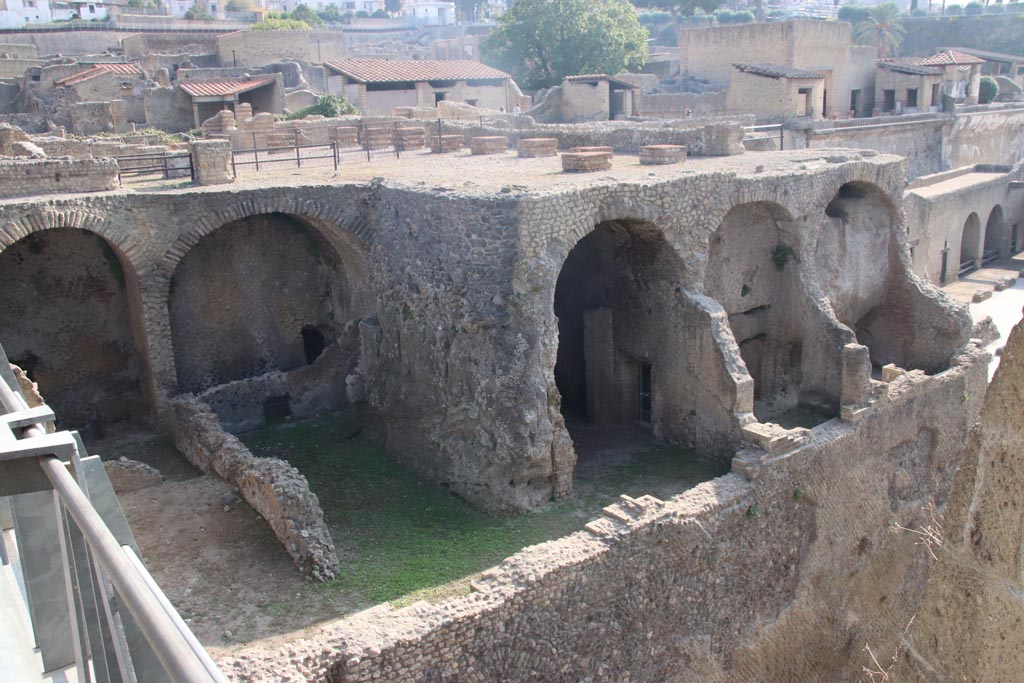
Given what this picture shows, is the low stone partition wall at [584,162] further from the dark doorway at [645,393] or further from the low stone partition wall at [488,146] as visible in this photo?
the low stone partition wall at [488,146]

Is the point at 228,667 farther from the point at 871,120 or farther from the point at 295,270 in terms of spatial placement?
the point at 871,120

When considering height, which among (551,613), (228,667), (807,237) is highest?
(807,237)

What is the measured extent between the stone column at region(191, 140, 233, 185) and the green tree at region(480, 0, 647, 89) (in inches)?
1013

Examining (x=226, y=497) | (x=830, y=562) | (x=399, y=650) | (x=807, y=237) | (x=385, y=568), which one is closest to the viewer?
(x=399, y=650)

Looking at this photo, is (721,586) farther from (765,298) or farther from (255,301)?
(255,301)

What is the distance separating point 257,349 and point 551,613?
27.0 ft

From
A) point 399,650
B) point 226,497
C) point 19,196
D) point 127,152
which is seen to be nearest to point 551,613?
point 399,650

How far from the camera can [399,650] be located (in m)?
8.52

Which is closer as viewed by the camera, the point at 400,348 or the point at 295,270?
the point at 400,348

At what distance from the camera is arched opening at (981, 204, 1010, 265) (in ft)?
99.0

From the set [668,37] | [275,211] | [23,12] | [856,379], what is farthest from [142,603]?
[668,37]

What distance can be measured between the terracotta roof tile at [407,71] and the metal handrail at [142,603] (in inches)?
1152

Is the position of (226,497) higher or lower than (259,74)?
lower

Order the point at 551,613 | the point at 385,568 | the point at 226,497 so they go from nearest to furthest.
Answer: the point at 551,613
the point at 385,568
the point at 226,497
